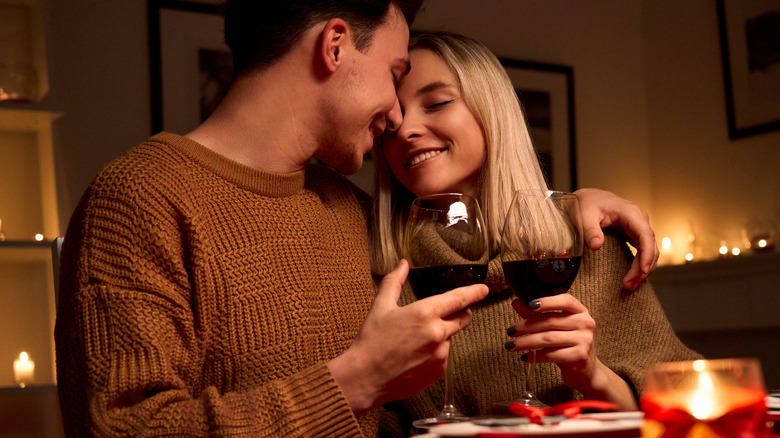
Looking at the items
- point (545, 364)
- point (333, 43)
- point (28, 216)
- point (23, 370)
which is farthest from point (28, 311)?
point (545, 364)

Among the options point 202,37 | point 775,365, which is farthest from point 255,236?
point 775,365

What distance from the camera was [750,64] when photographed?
395 cm

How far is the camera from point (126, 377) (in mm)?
1068

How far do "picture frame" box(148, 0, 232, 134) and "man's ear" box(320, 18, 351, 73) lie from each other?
6.55 ft

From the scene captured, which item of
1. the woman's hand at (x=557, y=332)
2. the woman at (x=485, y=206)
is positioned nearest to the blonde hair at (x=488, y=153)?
the woman at (x=485, y=206)

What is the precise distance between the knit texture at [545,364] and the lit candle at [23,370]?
1.59 meters

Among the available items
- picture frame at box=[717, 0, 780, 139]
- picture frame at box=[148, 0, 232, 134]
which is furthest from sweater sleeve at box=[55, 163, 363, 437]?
picture frame at box=[717, 0, 780, 139]

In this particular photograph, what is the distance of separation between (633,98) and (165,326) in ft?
13.4

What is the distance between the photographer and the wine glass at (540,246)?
43.3 inches

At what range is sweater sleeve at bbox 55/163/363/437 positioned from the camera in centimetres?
107

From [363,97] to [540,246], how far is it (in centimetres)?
55

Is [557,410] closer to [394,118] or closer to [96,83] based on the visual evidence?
[394,118]

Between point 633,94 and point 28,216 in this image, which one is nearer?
point 28,216

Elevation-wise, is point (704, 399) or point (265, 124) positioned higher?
point (265, 124)
